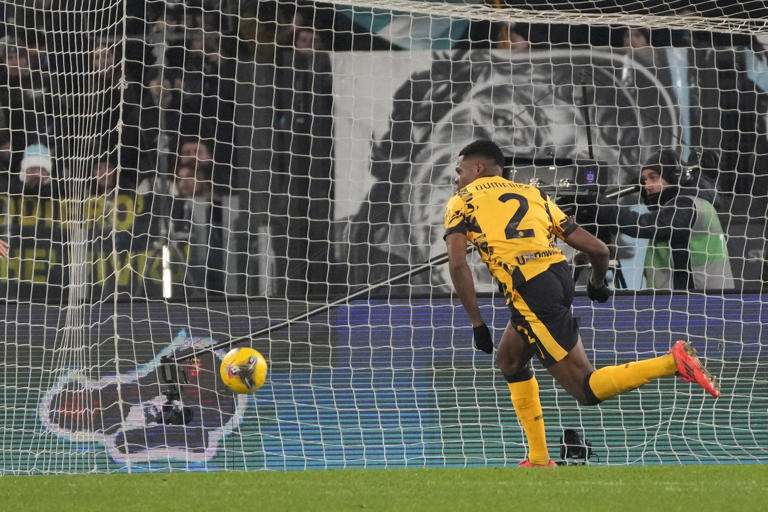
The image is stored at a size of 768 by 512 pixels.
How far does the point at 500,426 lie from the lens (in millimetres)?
8258

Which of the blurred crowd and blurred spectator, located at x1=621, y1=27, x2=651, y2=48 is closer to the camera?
the blurred crowd

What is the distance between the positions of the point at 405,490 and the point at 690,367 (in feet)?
5.22

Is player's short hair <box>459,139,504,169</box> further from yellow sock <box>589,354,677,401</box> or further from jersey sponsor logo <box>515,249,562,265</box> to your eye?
yellow sock <box>589,354,677,401</box>

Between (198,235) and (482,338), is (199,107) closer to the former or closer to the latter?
(198,235)

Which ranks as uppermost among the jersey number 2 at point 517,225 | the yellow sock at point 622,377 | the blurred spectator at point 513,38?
the blurred spectator at point 513,38

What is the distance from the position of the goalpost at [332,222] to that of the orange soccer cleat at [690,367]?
2684mm

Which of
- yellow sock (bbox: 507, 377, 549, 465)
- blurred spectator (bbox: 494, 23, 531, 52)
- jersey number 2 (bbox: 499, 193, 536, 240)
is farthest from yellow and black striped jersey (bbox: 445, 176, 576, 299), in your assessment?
blurred spectator (bbox: 494, 23, 531, 52)

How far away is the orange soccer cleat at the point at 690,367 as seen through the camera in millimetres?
5414

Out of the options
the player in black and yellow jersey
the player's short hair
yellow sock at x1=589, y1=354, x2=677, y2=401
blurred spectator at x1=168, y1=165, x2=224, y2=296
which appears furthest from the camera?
blurred spectator at x1=168, y1=165, x2=224, y2=296

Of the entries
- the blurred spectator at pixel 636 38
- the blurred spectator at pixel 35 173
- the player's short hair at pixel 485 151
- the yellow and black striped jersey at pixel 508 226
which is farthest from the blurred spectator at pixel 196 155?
the blurred spectator at pixel 636 38

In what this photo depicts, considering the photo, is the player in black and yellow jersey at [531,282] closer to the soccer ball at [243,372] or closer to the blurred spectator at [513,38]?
the soccer ball at [243,372]

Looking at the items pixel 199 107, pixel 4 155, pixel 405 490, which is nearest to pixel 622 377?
pixel 405 490

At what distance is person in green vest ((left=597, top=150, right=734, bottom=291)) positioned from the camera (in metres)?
8.32

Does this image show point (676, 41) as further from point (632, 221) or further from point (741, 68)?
point (632, 221)
